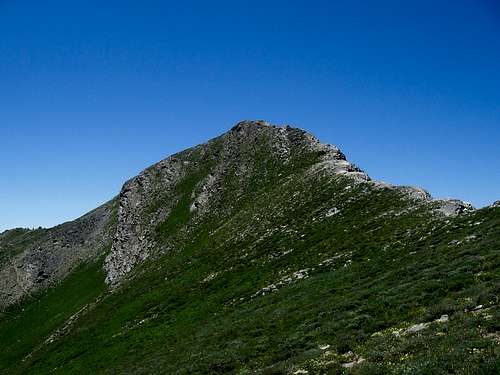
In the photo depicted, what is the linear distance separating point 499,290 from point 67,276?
99083 millimetres

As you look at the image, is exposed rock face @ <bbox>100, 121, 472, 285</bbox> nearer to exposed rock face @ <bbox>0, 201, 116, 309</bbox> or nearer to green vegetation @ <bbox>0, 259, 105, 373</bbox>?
green vegetation @ <bbox>0, 259, 105, 373</bbox>

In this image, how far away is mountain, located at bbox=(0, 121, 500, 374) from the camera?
20.4 meters

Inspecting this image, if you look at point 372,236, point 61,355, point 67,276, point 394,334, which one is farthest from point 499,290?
point 67,276

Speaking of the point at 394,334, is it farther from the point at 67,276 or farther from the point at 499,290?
the point at 67,276

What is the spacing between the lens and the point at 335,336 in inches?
887

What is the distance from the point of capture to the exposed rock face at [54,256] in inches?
4065

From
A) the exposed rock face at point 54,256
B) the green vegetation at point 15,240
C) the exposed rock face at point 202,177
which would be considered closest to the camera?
the exposed rock face at point 202,177

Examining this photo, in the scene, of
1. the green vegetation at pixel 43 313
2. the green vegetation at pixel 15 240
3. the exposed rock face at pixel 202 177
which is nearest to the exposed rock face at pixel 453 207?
the exposed rock face at pixel 202 177

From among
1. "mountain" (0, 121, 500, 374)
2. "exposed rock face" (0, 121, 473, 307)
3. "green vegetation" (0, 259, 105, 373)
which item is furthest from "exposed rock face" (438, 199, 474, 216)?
"green vegetation" (0, 259, 105, 373)

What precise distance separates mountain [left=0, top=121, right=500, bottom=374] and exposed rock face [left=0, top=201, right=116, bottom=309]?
25.7 inches

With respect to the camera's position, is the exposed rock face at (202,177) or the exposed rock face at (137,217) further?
the exposed rock face at (137,217)

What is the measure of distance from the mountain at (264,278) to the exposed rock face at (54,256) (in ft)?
2.14

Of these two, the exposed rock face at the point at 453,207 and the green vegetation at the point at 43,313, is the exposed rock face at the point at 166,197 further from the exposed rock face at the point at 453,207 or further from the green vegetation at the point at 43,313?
the exposed rock face at the point at 453,207

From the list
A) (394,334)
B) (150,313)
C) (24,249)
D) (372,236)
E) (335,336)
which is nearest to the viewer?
(394,334)
